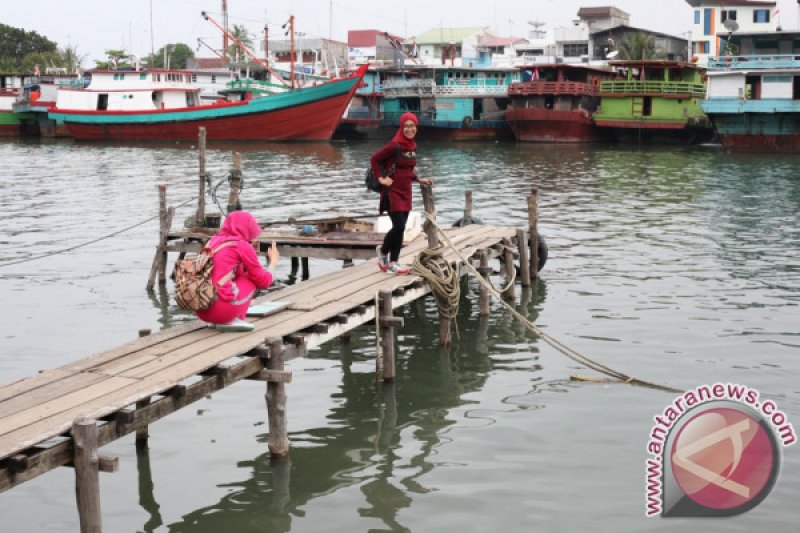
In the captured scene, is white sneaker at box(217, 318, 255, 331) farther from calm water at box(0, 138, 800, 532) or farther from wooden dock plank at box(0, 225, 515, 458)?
calm water at box(0, 138, 800, 532)

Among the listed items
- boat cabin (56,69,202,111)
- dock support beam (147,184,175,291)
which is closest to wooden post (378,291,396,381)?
dock support beam (147,184,175,291)

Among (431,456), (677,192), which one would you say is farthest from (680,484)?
(677,192)

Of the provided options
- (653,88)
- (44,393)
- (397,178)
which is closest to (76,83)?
(653,88)

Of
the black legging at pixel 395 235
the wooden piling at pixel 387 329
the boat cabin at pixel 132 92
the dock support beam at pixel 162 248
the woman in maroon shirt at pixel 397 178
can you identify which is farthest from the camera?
the boat cabin at pixel 132 92

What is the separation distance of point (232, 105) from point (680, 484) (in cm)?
5438

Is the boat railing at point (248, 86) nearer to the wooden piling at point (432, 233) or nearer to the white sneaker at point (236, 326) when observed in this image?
the wooden piling at point (432, 233)

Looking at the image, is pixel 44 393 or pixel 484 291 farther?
pixel 484 291

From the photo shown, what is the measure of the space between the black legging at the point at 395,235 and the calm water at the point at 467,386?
1356 mm

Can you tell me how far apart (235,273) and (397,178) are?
362 cm

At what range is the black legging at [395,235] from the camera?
1278 centimetres

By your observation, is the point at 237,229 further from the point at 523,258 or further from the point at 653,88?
the point at 653,88

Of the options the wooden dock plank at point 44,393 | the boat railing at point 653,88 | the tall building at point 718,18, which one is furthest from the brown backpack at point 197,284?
the tall building at point 718,18

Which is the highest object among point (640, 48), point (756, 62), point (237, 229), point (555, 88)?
point (640, 48)

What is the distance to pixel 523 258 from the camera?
17359 mm
